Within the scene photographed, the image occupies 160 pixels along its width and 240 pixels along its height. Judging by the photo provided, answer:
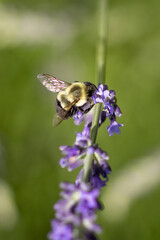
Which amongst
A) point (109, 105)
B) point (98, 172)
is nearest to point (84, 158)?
point (98, 172)

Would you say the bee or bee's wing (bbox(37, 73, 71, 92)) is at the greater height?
bee's wing (bbox(37, 73, 71, 92))

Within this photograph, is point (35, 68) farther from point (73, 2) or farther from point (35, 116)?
point (73, 2)

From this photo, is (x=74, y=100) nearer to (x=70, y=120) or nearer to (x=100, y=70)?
(x=100, y=70)

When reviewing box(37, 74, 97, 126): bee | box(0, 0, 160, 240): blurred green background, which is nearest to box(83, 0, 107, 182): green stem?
box(37, 74, 97, 126): bee

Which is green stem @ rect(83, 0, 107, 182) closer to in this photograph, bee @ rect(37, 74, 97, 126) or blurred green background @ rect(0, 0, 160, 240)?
bee @ rect(37, 74, 97, 126)

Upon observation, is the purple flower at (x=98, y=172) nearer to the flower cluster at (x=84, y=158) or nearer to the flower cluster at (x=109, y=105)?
the flower cluster at (x=84, y=158)

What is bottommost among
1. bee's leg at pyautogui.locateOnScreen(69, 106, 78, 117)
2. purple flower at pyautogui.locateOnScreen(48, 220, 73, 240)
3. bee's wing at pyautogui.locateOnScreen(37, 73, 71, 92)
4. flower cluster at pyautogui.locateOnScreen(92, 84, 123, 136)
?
purple flower at pyautogui.locateOnScreen(48, 220, 73, 240)
